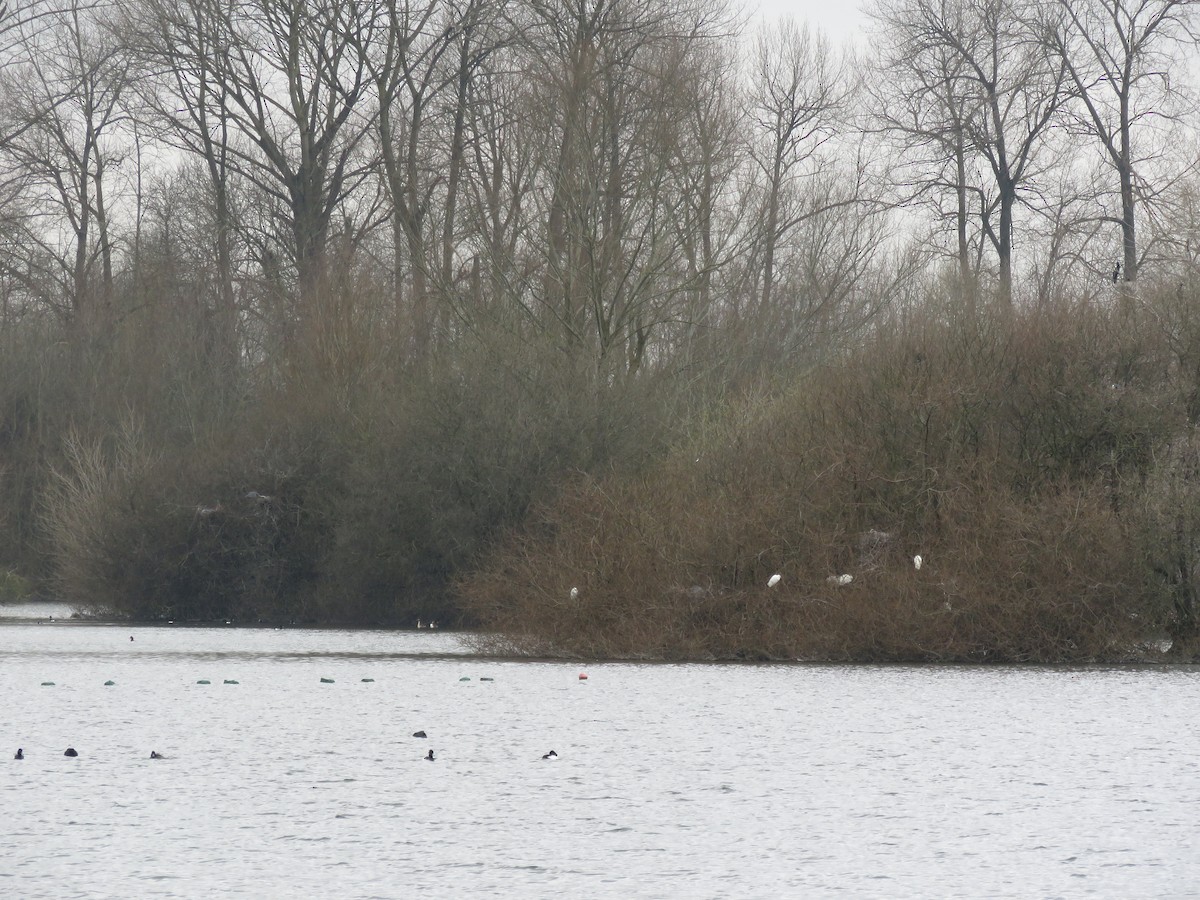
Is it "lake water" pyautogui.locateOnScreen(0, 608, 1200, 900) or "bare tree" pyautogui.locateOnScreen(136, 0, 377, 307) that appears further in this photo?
"bare tree" pyautogui.locateOnScreen(136, 0, 377, 307)

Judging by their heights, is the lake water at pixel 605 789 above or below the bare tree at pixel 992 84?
below

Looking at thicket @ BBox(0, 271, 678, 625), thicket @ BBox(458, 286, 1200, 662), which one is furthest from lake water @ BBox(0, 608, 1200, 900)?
thicket @ BBox(0, 271, 678, 625)

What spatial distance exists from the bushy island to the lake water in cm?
318

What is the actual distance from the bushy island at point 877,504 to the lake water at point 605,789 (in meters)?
3.18

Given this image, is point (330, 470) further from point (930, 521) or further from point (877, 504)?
point (930, 521)

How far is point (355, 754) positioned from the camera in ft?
39.5

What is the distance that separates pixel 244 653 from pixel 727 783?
48.5ft

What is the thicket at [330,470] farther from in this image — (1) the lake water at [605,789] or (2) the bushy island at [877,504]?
(1) the lake water at [605,789]

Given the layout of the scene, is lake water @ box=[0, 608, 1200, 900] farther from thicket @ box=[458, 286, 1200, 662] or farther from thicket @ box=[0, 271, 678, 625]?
thicket @ box=[0, 271, 678, 625]

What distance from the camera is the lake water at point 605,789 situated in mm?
7723

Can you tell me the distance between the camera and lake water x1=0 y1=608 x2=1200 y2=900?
772 cm

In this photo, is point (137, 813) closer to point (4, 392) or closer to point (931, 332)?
point (931, 332)

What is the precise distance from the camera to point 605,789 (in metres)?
10.3

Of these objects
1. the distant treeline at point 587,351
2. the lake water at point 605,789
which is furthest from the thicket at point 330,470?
the lake water at point 605,789
